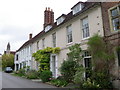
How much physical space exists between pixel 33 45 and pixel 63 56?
465 inches

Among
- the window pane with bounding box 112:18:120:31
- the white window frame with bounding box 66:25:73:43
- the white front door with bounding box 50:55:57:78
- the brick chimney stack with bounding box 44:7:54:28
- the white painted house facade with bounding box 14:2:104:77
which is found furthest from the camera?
the brick chimney stack with bounding box 44:7:54:28

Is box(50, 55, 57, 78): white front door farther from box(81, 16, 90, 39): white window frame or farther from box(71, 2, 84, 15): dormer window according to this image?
box(71, 2, 84, 15): dormer window

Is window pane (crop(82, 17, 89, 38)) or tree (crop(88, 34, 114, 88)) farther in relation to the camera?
window pane (crop(82, 17, 89, 38))

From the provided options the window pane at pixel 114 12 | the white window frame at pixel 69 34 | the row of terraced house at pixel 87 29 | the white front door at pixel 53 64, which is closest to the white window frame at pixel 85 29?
the row of terraced house at pixel 87 29

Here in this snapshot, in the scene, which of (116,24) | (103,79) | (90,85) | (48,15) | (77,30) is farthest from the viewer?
(48,15)

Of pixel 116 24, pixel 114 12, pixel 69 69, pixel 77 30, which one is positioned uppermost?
pixel 114 12

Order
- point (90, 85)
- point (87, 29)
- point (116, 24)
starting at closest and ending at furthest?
1. point (90, 85)
2. point (116, 24)
3. point (87, 29)

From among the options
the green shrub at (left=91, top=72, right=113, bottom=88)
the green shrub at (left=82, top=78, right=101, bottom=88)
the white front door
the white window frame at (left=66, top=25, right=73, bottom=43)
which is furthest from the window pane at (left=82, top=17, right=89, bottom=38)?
the white front door

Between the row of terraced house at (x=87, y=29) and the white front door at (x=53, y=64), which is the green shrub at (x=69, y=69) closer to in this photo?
the row of terraced house at (x=87, y=29)

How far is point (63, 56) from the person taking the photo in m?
15.2

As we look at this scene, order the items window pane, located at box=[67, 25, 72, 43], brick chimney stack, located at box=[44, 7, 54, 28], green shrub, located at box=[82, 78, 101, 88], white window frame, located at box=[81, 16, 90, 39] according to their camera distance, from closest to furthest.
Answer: green shrub, located at box=[82, 78, 101, 88] < white window frame, located at box=[81, 16, 90, 39] < window pane, located at box=[67, 25, 72, 43] < brick chimney stack, located at box=[44, 7, 54, 28]

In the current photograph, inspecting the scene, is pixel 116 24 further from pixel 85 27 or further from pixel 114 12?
pixel 85 27

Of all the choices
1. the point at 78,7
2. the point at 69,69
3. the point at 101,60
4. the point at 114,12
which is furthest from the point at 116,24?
the point at 78,7

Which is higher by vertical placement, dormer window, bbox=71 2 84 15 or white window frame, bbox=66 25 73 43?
dormer window, bbox=71 2 84 15
